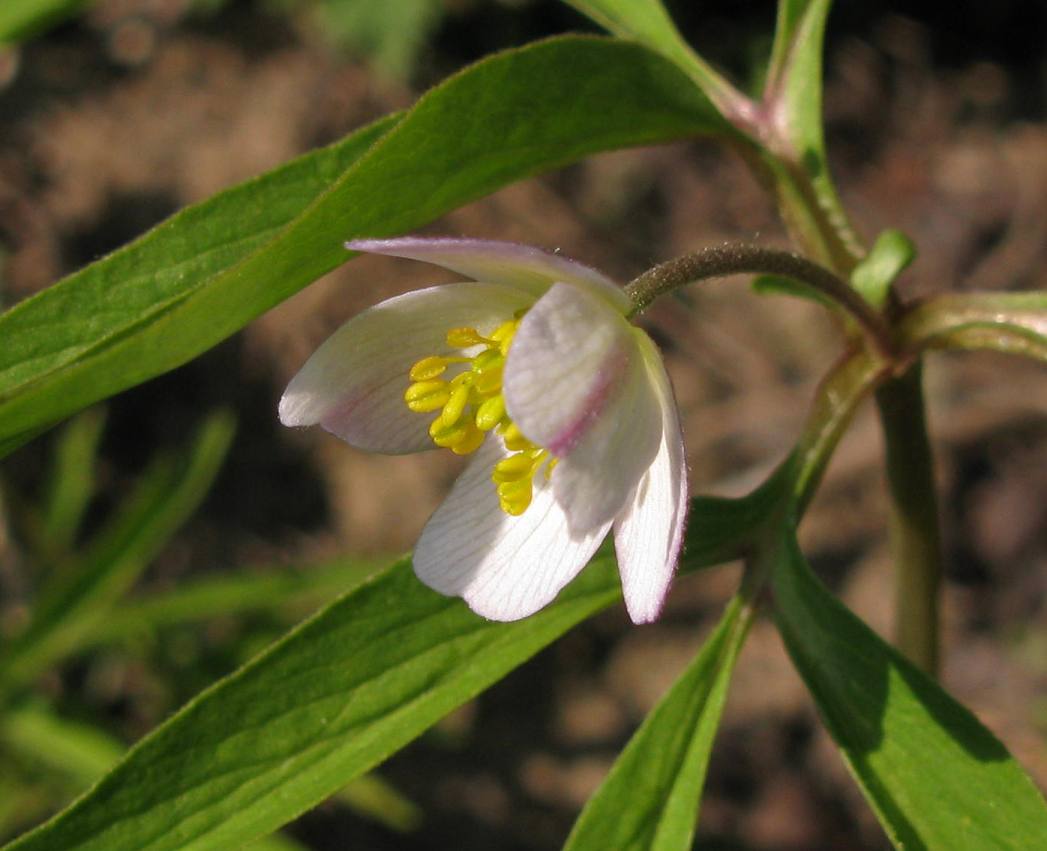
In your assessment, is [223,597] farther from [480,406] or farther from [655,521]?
[655,521]

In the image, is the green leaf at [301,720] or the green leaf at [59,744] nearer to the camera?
the green leaf at [301,720]

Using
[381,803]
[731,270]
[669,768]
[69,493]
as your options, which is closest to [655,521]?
[731,270]

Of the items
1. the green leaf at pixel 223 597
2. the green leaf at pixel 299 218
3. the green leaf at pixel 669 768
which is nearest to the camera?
the green leaf at pixel 299 218

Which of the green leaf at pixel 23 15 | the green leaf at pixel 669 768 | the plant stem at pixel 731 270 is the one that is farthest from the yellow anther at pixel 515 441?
the green leaf at pixel 23 15

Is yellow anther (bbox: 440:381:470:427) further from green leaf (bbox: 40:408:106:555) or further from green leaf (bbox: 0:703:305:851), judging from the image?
green leaf (bbox: 40:408:106:555)

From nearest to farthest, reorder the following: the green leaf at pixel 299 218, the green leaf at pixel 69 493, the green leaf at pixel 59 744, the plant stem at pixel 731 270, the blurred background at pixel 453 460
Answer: the green leaf at pixel 299 218 → the plant stem at pixel 731 270 → the green leaf at pixel 59 744 → the green leaf at pixel 69 493 → the blurred background at pixel 453 460

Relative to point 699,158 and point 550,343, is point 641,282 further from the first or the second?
point 699,158

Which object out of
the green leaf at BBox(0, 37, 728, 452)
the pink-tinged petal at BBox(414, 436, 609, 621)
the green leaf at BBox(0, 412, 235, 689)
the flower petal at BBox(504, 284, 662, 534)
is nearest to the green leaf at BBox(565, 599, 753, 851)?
the pink-tinged petal at BBox(414, 436, 609, 621)

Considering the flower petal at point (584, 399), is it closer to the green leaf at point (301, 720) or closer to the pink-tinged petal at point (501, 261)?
the pink-tinged petal at point (501, 261)

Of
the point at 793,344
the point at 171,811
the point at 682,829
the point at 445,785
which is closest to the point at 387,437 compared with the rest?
the point at 171,811
